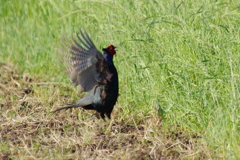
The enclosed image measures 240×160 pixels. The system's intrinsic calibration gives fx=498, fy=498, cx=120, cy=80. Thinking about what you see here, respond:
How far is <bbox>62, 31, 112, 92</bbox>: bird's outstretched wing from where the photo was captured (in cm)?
512

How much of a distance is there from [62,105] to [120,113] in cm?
71

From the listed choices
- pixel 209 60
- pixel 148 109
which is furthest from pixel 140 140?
pixel 209 60

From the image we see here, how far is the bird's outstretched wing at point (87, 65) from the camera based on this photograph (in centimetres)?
512

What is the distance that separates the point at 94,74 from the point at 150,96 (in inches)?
25.4

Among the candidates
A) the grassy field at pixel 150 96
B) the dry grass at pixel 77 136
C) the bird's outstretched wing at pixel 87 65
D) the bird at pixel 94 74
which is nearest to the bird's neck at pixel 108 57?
the bird at pixel 94 74

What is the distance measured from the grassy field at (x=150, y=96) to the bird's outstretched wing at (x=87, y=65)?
1.41 ft

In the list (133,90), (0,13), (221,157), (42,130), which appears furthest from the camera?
(0,13)

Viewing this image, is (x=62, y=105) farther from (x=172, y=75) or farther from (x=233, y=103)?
(x=233, y=103)

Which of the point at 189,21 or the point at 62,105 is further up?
the point at 189,21

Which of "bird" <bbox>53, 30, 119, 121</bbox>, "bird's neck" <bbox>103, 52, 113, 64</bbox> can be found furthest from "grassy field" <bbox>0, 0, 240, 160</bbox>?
"bird's neck" <bbox>103, 52, 113, 64</bbox>

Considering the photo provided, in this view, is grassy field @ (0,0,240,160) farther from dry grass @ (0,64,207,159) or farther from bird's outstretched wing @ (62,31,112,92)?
bird's outstretched wing @ (62,31,112,92)

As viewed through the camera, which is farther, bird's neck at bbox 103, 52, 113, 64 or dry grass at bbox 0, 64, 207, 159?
bird's neck at bbox 103, 52, 113, 64

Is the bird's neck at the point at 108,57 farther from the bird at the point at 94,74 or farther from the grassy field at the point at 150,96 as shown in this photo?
the grassy field at the point at 150,96

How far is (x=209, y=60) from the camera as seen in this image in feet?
15.6
